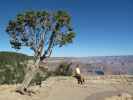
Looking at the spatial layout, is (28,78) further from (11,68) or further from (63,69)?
(11,68)

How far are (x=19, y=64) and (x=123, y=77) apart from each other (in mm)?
39297

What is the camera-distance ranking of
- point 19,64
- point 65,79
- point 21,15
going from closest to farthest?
point 21,15 → point 65,79 → point 19,64

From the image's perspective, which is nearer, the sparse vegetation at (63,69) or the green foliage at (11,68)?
the sparse vegetation at (63,69)

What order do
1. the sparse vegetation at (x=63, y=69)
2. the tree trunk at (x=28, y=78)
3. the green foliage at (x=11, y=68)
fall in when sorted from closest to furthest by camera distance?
the tree trunk at (x=28, y=78)
the sparse vegetation at (x=63, y=69)
the green foliage at (x=11, y=68)

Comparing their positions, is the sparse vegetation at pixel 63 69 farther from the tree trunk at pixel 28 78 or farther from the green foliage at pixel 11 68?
the tree trunk at pixel 28 78

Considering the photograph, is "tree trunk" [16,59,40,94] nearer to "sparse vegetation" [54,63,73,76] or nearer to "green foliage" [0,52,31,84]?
"sparse vegetation" [54,63,73,76]

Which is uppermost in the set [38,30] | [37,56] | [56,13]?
[56,13]

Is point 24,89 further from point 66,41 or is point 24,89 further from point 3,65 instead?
point 3,65

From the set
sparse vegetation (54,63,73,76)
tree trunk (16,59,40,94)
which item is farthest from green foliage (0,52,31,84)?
tree trunk (16,59,40,94)

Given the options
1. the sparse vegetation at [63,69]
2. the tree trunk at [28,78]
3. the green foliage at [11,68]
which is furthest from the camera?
the green foliage at [11,68]

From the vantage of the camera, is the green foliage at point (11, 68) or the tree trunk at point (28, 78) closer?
the tree trunk at point (28, 78)

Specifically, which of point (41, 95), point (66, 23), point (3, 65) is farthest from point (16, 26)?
point (3, 65)

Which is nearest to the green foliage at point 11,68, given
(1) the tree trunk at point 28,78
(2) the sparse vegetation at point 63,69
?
(2) the sparse vegetation at point 63,69

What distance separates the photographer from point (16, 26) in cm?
1689
